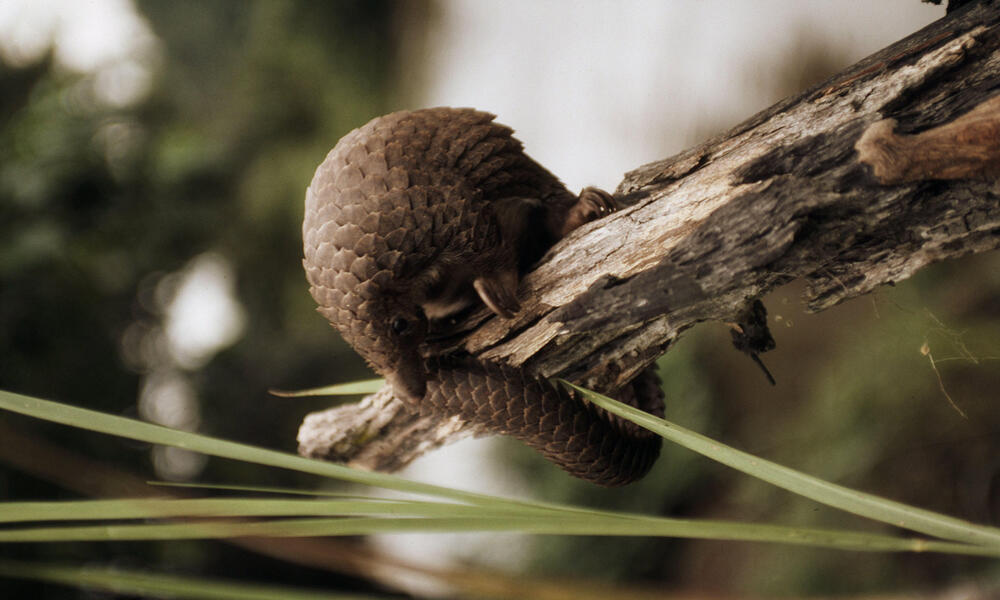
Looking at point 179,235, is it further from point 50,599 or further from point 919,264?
point 919,264

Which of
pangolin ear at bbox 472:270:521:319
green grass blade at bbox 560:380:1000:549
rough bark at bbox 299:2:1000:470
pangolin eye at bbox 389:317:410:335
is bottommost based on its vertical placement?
green grass blade at bbox 560:380:1000:549

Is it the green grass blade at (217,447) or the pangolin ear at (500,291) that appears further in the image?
the pangolin ear at (500,291)

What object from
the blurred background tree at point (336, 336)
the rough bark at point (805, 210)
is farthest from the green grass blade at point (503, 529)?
the blurred background tree at point (336, 336)

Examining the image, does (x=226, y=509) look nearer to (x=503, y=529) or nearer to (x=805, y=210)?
(x=503, y=529)

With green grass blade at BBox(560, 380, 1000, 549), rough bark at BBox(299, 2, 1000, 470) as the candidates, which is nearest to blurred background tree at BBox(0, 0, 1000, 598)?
rough bark at BBox(299, 2, 1000, 470)

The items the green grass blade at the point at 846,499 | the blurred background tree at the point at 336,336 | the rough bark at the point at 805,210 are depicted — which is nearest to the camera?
the green grass blade at the point at 846,499

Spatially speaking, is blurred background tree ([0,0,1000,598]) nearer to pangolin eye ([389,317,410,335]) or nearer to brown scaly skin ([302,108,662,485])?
brown scaly skin ([302,108,662,485])

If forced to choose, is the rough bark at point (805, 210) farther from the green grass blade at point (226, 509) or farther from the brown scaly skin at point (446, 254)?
the green grass blade at point (226, 509)
